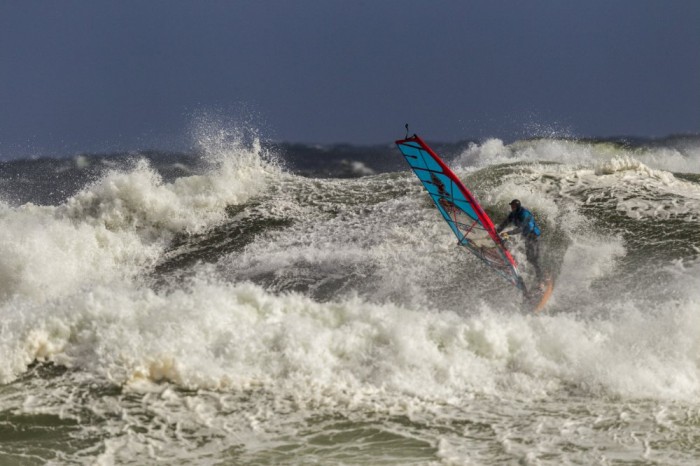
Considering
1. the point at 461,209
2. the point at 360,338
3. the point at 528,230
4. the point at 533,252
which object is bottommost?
the point at 360,338

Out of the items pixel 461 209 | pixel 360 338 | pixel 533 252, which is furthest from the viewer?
pixel 533 252

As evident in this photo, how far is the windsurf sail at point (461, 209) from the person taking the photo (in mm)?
7594

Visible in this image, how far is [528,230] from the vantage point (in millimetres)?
8320

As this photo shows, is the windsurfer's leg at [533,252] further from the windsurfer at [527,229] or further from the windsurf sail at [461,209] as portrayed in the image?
the windsurf sail at [461,209]

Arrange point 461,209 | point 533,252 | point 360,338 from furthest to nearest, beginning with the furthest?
point 533,252
point 461,209
point 360,338

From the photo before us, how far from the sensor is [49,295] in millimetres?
9852

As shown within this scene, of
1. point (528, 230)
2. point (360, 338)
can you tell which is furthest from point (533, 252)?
point (360, 338)

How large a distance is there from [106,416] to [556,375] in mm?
3609

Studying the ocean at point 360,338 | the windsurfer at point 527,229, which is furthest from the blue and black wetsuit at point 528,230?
the ocean at point 360,338

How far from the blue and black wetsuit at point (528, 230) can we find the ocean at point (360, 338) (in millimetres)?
476

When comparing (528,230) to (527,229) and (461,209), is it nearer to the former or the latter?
(527,229)

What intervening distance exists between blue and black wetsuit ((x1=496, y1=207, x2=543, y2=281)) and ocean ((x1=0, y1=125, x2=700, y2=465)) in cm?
48

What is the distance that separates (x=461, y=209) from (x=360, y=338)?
268cm

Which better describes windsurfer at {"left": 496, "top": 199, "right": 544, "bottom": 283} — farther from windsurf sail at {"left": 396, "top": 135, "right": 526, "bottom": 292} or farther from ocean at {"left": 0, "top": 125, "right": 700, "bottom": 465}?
ocean at {"left": 0, "top": 125, "right": 700, "bottom": 465}
